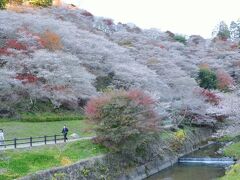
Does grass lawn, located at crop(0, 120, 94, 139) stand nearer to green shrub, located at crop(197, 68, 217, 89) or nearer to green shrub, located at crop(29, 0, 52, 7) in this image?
green shrub, located at crop(197, 68, 217, 89)

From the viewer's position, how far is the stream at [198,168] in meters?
33.8

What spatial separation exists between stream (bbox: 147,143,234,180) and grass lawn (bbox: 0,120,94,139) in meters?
7.54

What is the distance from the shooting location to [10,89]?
135 feet

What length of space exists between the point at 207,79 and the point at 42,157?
4982 cm

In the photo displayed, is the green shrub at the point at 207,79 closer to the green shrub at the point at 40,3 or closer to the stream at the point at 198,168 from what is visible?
the stream at the point at 198,168

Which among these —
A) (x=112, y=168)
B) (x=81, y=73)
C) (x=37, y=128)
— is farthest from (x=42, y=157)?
(x=81, y=73)

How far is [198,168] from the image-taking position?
3688 centimetres

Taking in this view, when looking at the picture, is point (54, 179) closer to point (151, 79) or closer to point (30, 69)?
point (30, 69)

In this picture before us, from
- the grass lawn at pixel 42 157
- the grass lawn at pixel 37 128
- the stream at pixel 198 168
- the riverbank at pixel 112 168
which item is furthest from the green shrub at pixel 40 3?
the grass lawn at pixel 42 157

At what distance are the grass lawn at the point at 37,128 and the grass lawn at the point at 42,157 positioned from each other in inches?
93.0

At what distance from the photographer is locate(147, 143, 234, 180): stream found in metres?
33.8

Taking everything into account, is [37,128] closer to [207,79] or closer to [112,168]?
[112,168]

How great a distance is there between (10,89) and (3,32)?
12.8 meters

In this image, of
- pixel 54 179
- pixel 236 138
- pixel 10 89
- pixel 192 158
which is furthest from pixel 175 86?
pixel 54 179
